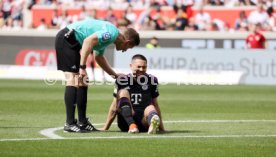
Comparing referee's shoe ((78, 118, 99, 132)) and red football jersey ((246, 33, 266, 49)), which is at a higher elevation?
red football jersey ((246, 33, 266, 49))

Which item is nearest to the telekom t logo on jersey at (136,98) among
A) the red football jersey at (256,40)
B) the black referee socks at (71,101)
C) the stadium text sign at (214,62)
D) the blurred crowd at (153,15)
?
the black referee socks at (71,101)

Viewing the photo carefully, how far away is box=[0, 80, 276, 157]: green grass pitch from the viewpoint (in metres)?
10.1

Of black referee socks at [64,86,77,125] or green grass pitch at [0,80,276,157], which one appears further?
black referee socks at [64,86,77,125]

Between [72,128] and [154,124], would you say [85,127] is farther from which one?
[154,124]

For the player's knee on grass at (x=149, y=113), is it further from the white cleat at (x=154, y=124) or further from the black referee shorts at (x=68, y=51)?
the black referee shorts at (x=68, y=51)

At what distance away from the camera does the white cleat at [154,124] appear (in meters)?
11.8

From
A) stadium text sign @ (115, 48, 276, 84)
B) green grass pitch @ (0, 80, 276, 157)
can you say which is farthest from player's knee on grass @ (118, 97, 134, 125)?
stadium text sign @ (115, 48, 276, 84)

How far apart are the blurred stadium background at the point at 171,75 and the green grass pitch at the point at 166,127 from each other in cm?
2

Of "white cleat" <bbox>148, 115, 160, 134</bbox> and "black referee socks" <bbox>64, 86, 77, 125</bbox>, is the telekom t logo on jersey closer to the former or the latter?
"white cleat" <bbox>148, 115, 160, 134</bbox>

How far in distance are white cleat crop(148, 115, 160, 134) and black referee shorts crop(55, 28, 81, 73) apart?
137 centimetres

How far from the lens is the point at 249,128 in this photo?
13234mm

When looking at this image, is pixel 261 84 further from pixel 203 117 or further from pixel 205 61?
pixel 203 117

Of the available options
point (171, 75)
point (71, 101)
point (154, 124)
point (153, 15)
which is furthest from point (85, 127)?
point (153, 15)

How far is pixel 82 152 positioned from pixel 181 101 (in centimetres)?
1128
